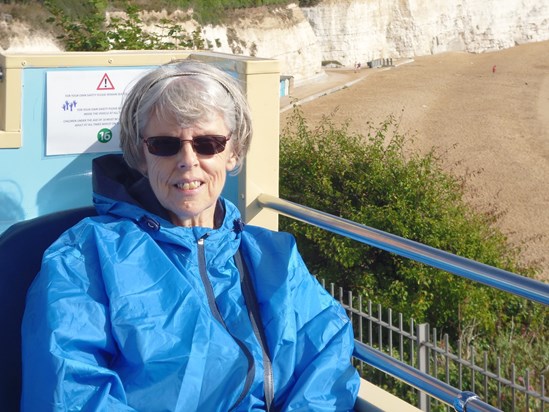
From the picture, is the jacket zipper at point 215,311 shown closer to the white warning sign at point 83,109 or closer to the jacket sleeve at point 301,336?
the jacket sleeve at point 301,336

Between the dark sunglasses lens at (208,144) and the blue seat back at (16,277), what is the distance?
0.38 meters

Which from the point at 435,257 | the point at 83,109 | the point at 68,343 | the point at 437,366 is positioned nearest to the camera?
the point at 68,343

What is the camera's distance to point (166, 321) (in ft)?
6.42

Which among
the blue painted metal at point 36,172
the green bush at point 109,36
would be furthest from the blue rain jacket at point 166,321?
the green bush at point 109,36

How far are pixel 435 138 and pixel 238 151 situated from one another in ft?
94.9

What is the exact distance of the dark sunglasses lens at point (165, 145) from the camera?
213 cm

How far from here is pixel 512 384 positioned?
143 inches

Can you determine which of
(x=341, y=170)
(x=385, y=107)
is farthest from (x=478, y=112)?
(x=341, y=170)

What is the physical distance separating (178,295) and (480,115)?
108 ft

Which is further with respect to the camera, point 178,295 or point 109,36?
point 109,36

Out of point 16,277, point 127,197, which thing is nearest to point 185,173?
point 127,197

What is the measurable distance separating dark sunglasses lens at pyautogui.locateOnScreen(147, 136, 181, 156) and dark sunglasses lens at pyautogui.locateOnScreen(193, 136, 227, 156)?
0.14 feet

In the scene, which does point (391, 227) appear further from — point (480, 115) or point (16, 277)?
point (480, 115)

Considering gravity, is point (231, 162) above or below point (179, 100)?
below
